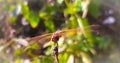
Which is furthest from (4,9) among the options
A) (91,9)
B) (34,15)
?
(91,9)

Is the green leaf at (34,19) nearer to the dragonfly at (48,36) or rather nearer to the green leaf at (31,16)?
the green leaf at (31,16)

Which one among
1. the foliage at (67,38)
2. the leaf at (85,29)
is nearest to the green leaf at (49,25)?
the foliage at (67,38)

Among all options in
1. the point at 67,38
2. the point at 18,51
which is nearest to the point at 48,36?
the point at 67,38

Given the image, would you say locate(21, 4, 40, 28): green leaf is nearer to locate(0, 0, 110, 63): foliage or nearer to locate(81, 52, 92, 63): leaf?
locate(0, 0, 110, 63): foliage

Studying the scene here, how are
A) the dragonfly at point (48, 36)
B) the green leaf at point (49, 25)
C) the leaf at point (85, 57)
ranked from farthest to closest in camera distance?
the green leaf at point (49, 25) → the leaf at point (85, 57) → the dragonfly at point (48, 36)

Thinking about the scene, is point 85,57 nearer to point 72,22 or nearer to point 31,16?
point 72,22

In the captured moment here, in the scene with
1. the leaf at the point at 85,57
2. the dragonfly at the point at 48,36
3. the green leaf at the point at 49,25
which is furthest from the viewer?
the green leaf at the point at 49,25

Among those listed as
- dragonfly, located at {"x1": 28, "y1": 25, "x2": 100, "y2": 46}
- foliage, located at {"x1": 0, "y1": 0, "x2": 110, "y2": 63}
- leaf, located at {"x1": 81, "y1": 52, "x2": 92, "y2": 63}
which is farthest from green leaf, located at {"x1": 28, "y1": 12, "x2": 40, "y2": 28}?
leaf, located at {"x1": 81, "y1": 52, "x2": 92, "y2": 63}

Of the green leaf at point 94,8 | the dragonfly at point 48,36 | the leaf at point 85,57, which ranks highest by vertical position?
the green leaf at point 94,8

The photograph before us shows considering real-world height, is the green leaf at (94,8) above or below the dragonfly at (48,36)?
above
